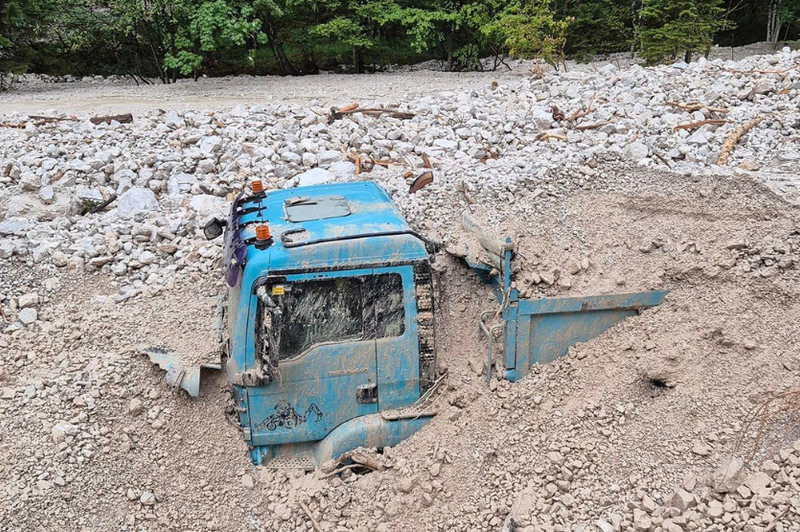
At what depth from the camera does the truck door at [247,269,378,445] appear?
15.4 feet

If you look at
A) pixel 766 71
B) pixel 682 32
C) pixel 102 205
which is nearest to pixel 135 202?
pixel 102 205

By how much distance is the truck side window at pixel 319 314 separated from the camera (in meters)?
4.67

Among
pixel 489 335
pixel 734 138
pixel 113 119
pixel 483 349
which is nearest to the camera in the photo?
pixel 489 335

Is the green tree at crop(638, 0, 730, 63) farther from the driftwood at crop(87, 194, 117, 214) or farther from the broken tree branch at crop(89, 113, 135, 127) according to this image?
the driftwood at crop(87, 194, 117, 214)

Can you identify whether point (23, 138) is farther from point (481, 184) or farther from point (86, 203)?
point (481, 184)

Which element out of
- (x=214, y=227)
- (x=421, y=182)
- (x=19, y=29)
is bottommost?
(x=421, y=182)

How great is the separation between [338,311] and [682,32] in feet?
45.5

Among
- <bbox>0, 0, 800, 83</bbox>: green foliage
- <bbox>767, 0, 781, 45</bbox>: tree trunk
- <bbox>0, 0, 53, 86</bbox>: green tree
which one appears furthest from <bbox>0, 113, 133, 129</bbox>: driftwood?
<bbox>767, 0, 781, 45</bbox>: tree trunk

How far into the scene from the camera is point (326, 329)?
4.77 meters

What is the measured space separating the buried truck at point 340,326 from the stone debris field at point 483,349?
0.69ft

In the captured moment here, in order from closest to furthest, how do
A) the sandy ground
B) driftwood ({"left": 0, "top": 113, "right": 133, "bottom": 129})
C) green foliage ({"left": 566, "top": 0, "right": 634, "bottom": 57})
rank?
driftwood ({"left": 0, "top": 113, "right": 133, "bottom": 129}) < the sandy ground < green foliage ({"left": 566, "top": 0, "right": 634, "bottom": 57})

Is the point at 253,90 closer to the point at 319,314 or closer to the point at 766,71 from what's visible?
the point at 766,71

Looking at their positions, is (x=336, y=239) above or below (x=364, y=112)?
below

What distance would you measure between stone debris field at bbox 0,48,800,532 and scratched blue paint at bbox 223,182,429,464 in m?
0.27
